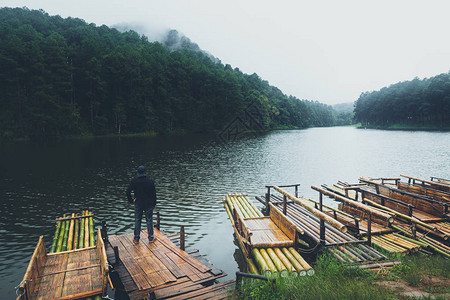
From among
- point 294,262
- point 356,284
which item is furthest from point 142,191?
point 356,284

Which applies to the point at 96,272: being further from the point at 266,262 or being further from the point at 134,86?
the point at 134,86

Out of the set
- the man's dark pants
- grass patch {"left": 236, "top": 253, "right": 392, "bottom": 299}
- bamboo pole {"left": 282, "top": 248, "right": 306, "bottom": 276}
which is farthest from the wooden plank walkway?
bamboo pole {"left": 282, "top": 248, "right": 306, "bottom": 276}

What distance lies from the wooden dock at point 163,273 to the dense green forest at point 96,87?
69.1 meters

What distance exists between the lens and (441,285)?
18.3 feet

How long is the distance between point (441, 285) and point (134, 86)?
94160 millimetres

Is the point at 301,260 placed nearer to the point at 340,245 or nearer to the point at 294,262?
the point at 294,262

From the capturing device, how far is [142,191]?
898 centimetres

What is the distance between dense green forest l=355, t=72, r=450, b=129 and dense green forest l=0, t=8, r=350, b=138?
67069 millimetres

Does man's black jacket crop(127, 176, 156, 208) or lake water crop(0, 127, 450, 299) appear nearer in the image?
man's black jacket crop(127, 176, 156, 208)

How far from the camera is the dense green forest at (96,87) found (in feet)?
212

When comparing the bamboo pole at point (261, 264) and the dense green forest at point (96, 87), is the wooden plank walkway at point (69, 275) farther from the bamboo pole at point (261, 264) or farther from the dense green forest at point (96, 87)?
the dense green forest at point (96, 87)

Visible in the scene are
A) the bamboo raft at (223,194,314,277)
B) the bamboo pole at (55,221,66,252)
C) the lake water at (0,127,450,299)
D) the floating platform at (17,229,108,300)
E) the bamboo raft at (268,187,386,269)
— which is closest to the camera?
the floating platform at (17,229,108,300)

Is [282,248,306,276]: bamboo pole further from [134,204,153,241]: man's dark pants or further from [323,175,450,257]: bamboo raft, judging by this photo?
[134,204,153,241]: man's dark pants

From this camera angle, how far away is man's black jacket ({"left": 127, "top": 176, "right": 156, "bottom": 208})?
894cm
